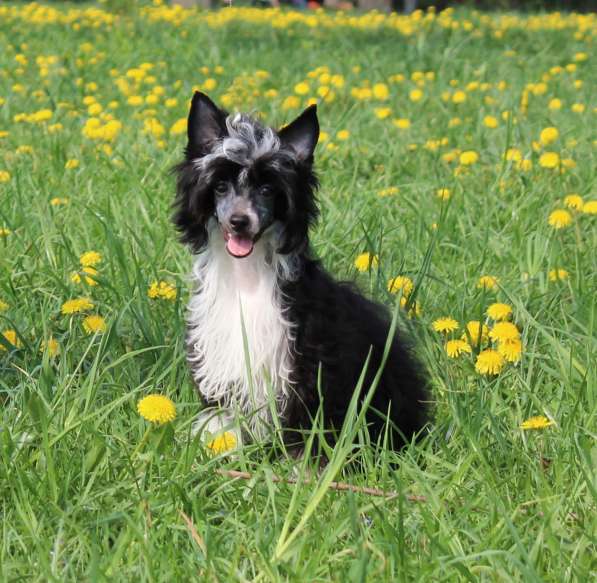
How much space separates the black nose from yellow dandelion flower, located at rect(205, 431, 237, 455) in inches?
21.1

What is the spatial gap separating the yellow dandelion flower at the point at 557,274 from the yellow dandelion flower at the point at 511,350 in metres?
0.83

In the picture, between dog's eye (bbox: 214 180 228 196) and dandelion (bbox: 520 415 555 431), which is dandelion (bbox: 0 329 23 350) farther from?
dandelion (bbox: 520 415 555 431)

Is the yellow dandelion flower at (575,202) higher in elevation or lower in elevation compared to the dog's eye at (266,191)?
lower

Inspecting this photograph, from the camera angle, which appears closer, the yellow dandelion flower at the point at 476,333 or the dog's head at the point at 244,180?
the dog's head at the point at 244,180

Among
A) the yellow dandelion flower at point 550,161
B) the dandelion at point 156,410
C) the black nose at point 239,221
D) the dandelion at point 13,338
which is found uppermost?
the black nose at point 239,221

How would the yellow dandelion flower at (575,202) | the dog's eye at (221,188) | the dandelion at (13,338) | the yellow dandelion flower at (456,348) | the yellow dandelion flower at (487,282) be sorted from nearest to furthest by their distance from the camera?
the dog's eye at (221,188)
the yellow dandelion flower at (456,348)
the dandelion at (13,338)
the yellow dandelion flower at (487,282)
the yellow dandelion flower at (575,202)

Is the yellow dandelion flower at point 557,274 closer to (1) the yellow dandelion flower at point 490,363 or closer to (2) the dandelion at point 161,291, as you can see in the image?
(1) the yellow dandelion flower at point 490,363

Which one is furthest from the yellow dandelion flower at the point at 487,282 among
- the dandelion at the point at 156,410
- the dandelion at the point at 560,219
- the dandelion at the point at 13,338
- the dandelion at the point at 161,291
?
the dandelion at the point at 13,338

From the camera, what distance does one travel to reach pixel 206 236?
9.75ft

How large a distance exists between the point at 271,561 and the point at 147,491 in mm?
428

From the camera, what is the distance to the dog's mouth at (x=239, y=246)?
9.18 feet

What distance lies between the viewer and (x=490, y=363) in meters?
3.08

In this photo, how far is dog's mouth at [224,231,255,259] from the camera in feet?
9.18

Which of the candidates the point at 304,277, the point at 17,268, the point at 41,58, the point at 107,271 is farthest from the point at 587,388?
the point at 41,58
